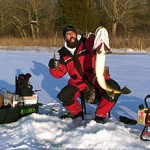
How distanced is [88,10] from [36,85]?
25.5 m

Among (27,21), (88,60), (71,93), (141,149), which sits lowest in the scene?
(141,149)

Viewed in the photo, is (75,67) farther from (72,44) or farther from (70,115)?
(70,115)

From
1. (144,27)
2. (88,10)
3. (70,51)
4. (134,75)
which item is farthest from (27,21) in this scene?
(70,51)

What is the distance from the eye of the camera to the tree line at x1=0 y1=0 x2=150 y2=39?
3472 cm

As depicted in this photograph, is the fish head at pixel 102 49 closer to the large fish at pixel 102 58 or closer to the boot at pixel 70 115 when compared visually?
the large fish at pixel 102 58

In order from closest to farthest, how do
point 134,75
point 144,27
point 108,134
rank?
point 108,134
point 134,75
point 144,27

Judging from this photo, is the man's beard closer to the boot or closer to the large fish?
the large fish

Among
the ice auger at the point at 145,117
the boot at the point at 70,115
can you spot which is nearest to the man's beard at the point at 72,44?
the boot at the point at 70,115

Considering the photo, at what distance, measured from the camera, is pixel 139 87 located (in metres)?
7.38

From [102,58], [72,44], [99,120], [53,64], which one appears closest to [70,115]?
[99,120]

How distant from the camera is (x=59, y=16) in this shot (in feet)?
122

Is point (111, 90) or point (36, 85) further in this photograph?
point (36, 85)

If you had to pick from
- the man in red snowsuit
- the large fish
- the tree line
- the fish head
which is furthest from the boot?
the tree line

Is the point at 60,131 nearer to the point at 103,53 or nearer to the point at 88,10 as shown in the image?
the point at 103,53
